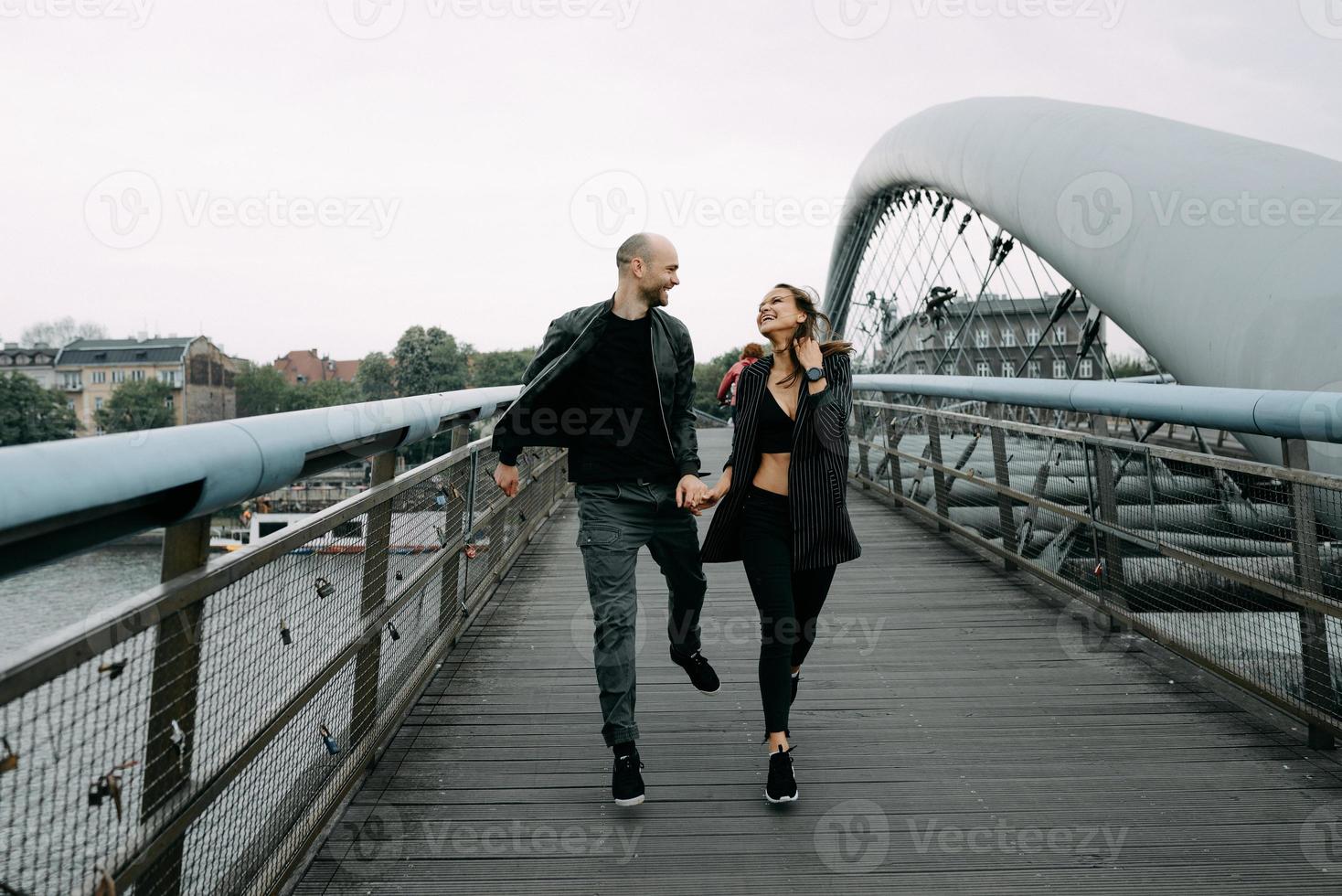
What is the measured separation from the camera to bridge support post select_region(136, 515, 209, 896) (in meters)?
1.55

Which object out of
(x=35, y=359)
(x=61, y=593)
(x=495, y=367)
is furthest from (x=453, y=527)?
(x=495, y=367)

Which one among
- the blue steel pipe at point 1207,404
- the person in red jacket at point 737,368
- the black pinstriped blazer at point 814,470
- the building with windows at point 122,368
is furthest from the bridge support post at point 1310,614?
the building with windows at point 122,368

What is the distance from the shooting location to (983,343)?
2103 cm

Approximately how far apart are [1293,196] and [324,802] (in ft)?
17.6

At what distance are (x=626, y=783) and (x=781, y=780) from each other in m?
0.40

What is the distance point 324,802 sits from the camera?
7.89 feet

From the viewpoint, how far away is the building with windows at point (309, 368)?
380 ft

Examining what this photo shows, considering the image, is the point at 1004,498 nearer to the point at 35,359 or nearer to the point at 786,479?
the point at 786,479

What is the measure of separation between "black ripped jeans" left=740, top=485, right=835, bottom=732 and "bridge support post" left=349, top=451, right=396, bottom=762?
105cm

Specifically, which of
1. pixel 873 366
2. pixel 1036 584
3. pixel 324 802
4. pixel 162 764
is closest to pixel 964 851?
pixel 324 802

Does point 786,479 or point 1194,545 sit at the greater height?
point 786,479

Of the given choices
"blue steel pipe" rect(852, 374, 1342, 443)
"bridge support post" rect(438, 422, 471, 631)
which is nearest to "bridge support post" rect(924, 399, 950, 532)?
"blue steel pipe" rect(852, 374, 1342, 443)

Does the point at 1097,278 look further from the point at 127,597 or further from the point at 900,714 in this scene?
the point at 127,597

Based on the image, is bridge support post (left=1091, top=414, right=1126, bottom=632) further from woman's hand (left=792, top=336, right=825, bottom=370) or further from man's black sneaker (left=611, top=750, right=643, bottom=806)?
man's black sneaker (left=611, top=750, right=643, bottom=806)
